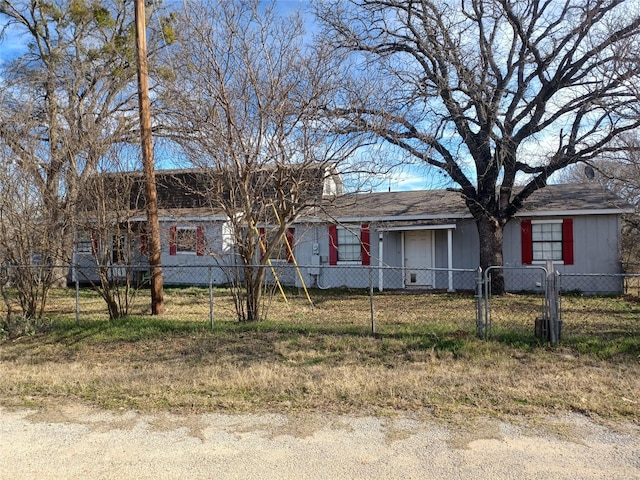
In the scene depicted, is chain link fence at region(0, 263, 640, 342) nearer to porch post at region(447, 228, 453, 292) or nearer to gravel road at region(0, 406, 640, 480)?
porch post at region(447, 228, 453, 292)

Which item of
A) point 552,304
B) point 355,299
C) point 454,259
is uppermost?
point 454,259

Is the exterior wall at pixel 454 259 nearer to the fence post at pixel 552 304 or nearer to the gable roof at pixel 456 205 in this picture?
the gable roof at pixel 456 205

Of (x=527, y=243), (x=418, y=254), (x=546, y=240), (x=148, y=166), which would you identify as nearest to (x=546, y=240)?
(x=546, y=240)

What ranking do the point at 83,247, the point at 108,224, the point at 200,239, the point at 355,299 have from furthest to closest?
1. the point at 355,299
2. the point at 200,239
3. the point at 83,247
4. the point at 108,224

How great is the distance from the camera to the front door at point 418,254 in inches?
637

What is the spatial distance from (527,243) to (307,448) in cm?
1305

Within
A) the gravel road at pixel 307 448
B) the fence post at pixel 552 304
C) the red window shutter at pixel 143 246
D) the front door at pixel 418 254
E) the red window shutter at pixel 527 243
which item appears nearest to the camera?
the gravel road at pixel 307 448

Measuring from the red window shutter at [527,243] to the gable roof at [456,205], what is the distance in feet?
1.44

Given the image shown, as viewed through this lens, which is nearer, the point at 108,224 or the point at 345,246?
the point at 108,224

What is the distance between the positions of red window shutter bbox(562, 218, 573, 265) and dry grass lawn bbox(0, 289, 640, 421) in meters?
4.73

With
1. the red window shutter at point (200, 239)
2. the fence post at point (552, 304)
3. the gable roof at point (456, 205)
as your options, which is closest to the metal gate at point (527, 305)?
the fence post at point (552, 304)

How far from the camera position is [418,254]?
16.3 metres

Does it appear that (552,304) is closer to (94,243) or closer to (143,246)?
(94,243)

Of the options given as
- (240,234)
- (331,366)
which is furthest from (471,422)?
(240,234)
